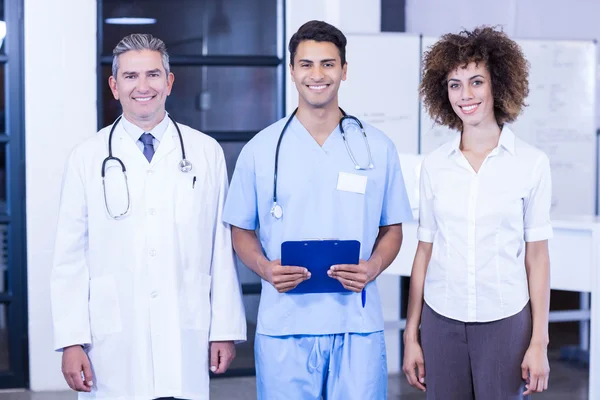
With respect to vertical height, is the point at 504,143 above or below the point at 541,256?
above

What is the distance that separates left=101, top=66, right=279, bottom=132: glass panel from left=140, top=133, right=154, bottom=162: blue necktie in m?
1.99

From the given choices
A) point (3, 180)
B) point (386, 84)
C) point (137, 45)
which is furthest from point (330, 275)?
point (3, 180)

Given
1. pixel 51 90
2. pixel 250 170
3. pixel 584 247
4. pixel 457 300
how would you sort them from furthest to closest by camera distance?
pixel 51 90, pixel 584 247, pixel 250 170, pixel 457 300

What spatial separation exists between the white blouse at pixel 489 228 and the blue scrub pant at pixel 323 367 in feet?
0.70

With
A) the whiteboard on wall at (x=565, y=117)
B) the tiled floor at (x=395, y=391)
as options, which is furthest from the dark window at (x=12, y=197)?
the whiteboard on wall at (x=565, y=117)

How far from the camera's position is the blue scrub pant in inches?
71.3

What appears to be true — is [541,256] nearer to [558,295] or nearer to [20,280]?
[20,280]

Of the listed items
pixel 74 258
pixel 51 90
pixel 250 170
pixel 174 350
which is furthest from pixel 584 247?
pixel 51 90

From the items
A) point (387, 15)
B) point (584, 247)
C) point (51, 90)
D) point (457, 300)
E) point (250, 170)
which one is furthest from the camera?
point (387, 15)

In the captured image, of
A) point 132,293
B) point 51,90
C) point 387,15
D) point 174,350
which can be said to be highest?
point 387,15

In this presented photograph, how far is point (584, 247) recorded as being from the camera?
271 centimetres

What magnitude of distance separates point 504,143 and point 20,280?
108 inches

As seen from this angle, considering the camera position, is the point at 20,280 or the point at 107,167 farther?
the point at 20,280

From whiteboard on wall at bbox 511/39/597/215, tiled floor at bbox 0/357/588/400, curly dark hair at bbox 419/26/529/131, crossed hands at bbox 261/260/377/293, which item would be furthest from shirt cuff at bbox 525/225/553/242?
whiteboard on wall at bbox 511/39/597/215
